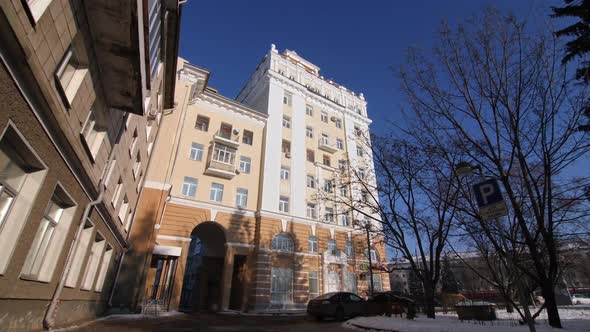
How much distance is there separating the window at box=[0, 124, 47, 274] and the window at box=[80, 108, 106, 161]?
6.98 ft

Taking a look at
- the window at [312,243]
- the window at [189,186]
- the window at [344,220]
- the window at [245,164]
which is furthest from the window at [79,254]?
the window at [344,220]

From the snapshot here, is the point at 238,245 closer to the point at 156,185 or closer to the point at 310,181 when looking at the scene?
the point at 156,185

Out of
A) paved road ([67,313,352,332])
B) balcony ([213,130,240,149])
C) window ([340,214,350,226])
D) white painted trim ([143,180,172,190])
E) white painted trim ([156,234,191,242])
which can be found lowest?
paved road ([67,313,352,332])

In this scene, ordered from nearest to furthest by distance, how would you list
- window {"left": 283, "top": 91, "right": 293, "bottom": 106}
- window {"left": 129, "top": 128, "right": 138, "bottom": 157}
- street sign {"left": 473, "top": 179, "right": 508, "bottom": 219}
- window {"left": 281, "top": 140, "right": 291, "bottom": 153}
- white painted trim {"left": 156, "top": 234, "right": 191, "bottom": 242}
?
1. street sign {"left": 473, "top": 179, "right": 508, "bottom": 219}
2. window {"left": 129, "top": 128, "right": 138, "bottom": 157}
3. white painted trim {"left": 156, "top": 234, "right": 191, "bottom": 242}
4. window {"left": 281, "top": 140, "right": 291, "bottom": 153}
5. window {"left": 283, "top": 91, "right": 293, "bottom": 106}

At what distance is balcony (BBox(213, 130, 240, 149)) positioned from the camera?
24395 mm

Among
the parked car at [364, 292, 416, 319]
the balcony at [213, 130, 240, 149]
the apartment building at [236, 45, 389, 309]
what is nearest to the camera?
the parked car at [364, 292, 416, 319]

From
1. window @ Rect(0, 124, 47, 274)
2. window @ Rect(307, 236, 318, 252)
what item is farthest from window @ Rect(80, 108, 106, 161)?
window @ Rect(307, 236, 318, 252)

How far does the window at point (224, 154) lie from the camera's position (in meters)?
23.9

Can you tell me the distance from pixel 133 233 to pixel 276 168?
43.3 ft

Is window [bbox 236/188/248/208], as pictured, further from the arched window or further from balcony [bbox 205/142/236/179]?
the arched window

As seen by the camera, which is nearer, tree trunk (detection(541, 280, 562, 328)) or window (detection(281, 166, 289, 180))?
tree trunk (detection(541, 280, 562, 328))

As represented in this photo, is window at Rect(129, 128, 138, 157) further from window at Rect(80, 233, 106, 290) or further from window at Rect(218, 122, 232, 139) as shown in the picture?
window at Rect(218, 122, 232, 139)

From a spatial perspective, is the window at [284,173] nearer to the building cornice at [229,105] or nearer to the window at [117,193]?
the building cornice at [229,105]

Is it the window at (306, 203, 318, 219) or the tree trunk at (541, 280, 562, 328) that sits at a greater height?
the window at (306, 203, 318, 219)
